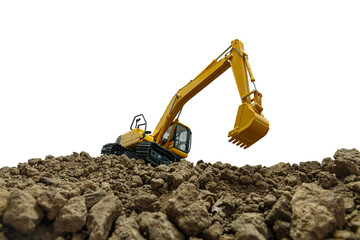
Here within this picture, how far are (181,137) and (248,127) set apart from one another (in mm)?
4073

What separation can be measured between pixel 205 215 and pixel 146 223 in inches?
27.6

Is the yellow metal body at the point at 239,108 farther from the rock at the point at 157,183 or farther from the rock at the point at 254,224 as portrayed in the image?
the rock at the point at 254,224

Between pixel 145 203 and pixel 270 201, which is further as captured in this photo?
pixel 145 203

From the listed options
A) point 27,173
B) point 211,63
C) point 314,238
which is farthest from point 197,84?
point 314,238

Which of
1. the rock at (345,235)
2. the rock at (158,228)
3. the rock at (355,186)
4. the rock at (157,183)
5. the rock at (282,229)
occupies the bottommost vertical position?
the rock at (345,235)

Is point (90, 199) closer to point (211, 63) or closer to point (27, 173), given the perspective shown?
point (27, 173)

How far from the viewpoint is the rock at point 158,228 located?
9.30ft

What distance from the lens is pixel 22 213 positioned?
290 cm

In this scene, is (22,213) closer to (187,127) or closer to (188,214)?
(188,214)

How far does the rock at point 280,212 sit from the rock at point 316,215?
0.14 m

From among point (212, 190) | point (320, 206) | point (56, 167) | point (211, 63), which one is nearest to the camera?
point (320, 206)

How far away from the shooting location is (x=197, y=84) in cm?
852

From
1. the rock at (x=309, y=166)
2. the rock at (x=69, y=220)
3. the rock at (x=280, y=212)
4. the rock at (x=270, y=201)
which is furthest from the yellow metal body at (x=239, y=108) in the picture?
the rock at (x=69, y=220)

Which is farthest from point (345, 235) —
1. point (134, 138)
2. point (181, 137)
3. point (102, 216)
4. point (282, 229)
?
point (134, 138)
